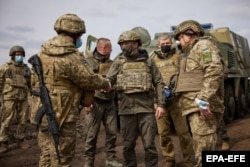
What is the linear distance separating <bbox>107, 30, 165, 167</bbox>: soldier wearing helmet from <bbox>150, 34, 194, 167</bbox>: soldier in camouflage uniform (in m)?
0.54

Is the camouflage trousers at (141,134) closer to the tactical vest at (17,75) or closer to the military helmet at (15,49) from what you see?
the tactical vest at (17,75)

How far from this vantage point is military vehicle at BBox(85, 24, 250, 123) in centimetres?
911

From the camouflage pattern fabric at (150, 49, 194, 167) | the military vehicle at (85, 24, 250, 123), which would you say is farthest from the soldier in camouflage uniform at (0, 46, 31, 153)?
the camouflage pattern fabric at (150, 49, 194, 167)

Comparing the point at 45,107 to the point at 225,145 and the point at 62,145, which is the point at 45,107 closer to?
the point at 62,145

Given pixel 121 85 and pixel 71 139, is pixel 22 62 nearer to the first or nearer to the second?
pixel 121 85

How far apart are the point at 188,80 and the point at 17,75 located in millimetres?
5060

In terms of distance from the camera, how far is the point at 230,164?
3637 millimetres

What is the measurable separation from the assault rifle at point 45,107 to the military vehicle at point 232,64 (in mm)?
5120

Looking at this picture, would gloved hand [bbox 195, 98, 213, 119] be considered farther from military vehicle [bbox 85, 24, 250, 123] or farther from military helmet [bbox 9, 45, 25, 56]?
military helmet [bbox 9, 45, 25, 56]

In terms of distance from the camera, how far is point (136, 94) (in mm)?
A: 4664

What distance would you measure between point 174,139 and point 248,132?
200cm

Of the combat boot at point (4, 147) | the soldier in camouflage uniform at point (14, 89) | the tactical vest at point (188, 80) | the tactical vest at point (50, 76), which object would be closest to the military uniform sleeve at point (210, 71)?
the tactical vest at point (188, 80)

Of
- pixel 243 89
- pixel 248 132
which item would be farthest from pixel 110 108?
pixel 243 89

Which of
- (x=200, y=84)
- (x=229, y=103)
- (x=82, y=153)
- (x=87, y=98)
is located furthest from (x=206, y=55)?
(x=229, y=103)
